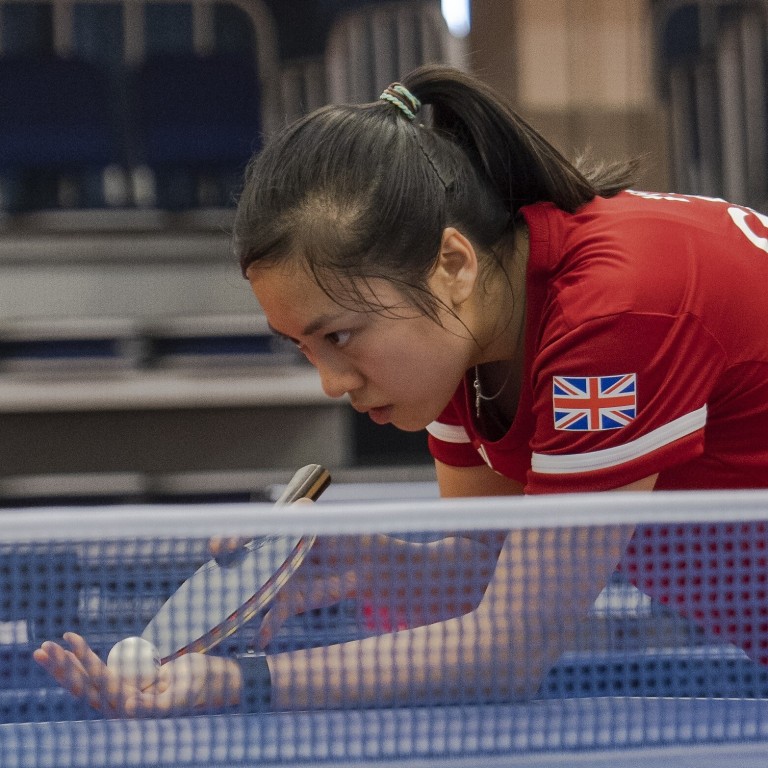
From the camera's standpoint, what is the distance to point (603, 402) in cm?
79

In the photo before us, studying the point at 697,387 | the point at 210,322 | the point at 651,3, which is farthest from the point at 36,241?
the point at 697,387

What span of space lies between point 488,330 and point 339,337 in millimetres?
171

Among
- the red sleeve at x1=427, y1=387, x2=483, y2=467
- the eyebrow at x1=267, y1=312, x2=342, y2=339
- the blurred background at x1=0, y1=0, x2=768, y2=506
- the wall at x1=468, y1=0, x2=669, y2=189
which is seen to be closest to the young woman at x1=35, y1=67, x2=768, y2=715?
the eyebrow at x1=267, y1=312, x2=342, y2=339

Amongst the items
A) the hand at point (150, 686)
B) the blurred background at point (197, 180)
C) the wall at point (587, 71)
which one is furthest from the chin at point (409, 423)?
the wall at point (587, 71)

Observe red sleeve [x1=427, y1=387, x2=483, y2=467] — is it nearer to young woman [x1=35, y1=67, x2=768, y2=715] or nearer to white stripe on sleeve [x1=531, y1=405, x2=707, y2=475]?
young woman [x1=35, y1=67, x2=768, y2=715]

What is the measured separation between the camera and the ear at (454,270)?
0.88m

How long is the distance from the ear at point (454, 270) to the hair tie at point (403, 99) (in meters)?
0.12

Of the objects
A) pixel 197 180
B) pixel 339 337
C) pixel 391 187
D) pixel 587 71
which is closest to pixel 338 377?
pixel 339 337

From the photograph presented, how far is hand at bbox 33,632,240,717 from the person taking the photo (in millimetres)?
619

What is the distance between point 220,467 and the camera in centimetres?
273

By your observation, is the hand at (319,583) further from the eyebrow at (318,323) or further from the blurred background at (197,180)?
the blurred background at (197,180)

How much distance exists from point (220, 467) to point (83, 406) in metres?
0.37

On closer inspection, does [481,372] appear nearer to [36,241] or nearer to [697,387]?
[697,387]

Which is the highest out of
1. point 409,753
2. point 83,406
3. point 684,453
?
point 684,453
